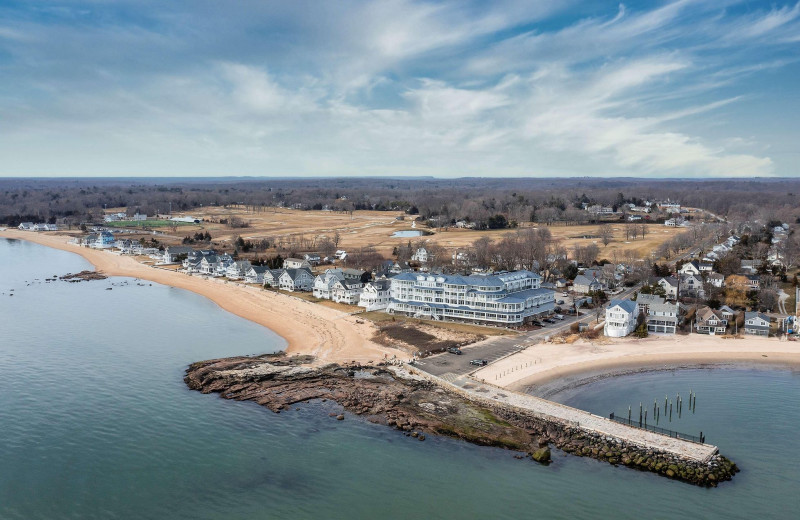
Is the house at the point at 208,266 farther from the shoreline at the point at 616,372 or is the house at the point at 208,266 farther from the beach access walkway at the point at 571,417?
the shoreline at the point at 616,372

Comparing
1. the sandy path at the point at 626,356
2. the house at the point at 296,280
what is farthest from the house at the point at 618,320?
the house at the point at 296,280

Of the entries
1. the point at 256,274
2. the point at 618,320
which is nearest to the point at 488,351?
the point at 618,320

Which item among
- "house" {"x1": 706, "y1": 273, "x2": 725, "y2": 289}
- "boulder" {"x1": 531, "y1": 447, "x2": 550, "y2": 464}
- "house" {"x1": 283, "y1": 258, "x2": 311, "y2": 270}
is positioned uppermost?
"house" {"x1": 706, "y1": 273, "x2": 725, "y2": 289}

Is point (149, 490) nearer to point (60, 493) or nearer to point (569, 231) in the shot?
point (60, 493)

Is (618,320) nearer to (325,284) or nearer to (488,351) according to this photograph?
(488,351)

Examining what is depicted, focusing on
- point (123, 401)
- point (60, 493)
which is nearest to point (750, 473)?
point (60, 493)

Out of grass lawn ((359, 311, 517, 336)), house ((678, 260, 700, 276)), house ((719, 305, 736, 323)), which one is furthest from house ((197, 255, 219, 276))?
house ((719, 305, 736, 323))

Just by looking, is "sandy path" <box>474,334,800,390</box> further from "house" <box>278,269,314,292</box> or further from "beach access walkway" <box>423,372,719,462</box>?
"house" <box>278,269,314,292</box>
